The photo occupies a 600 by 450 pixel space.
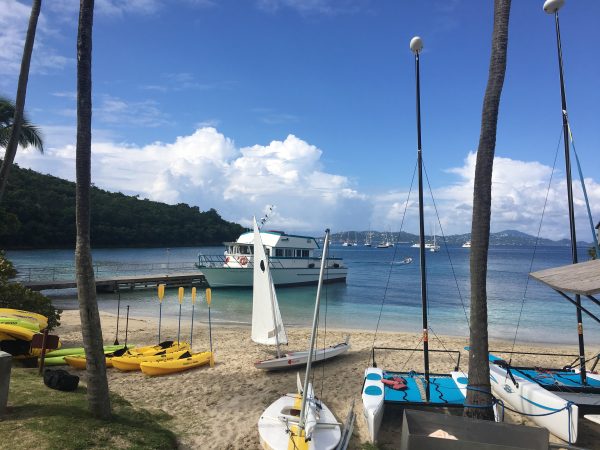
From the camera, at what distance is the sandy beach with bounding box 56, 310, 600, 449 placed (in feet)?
24.4

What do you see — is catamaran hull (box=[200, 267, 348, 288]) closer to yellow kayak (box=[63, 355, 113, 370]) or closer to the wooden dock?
the wooden dock

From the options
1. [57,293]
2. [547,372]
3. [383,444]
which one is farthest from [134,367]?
[57,293]

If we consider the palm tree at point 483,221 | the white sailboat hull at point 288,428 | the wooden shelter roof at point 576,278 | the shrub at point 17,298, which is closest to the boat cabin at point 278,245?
the shrub at point 17,298

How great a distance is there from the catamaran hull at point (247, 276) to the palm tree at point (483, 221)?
25.0 metres

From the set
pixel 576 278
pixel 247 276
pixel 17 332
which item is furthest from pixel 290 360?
pixel 247 276

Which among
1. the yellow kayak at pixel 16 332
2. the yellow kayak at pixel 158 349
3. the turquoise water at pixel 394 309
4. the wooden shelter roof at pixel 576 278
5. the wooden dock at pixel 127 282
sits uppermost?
the wooden shelter roof at pixel 576 278

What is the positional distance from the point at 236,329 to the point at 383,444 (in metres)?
13.5

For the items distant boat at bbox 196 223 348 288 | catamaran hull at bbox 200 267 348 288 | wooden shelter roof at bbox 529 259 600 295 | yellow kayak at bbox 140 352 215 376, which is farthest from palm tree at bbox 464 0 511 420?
distant boat at bbox 196 223 348 288

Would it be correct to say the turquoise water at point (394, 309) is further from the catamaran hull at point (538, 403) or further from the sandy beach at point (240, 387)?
the catamaran hull at point (538, 403)

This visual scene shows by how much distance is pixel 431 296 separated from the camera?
36219mm

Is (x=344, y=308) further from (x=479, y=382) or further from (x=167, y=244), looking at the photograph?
(x=167, y=244)

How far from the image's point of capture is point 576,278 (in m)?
5.48

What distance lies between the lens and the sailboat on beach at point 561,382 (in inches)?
224

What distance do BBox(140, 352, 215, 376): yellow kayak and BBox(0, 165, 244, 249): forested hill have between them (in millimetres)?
42885
